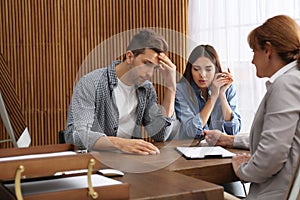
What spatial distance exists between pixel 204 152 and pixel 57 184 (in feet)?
4.60

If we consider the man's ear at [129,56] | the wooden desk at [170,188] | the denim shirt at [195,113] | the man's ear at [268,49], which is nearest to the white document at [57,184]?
the wooden desk at [170,188]

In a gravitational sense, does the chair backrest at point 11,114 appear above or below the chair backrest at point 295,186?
above

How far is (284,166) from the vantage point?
2164 millimetres

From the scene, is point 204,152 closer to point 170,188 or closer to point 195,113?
point 195,113

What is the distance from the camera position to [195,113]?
11.8 ft

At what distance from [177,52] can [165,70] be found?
2.12 metres

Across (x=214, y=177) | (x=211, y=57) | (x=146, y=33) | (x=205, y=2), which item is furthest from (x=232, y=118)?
(x=205, y=2)

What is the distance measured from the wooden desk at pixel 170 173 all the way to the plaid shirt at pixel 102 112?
23 cm

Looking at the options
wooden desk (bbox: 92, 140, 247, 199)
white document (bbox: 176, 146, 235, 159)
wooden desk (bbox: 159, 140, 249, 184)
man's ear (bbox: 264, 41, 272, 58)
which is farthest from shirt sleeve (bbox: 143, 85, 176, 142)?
man's ear (bbox: 264, 41, 272, 58)

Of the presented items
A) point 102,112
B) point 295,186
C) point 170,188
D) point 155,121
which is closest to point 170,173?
point 170,188

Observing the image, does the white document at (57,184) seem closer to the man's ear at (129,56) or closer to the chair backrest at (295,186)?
the chair backrest at (295,186)

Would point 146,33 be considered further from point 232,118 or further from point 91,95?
point 232,118

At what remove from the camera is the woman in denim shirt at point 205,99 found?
348cm

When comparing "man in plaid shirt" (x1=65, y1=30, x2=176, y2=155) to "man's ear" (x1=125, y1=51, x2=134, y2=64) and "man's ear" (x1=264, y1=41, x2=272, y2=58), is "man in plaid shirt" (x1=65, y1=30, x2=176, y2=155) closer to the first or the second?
"man's ear" (x1=125, y1=51, x2=134, y2=64)
